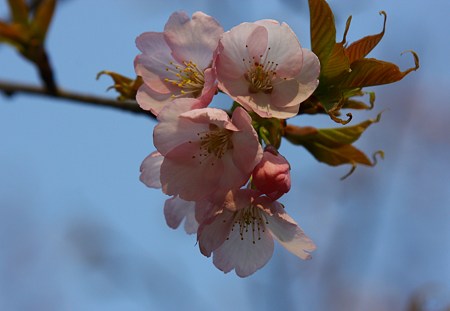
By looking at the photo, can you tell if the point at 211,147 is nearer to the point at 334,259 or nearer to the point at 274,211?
the point at 274,211

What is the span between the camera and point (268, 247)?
1727mm

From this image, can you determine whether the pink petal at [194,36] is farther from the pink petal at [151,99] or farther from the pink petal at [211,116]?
the pink petal at [211,116]

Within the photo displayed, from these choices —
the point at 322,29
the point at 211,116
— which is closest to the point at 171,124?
the point at 211,116

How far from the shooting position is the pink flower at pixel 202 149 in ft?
4.90

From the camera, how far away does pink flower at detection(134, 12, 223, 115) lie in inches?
67.5

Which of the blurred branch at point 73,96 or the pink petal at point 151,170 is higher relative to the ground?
the pink petal at point 151,170

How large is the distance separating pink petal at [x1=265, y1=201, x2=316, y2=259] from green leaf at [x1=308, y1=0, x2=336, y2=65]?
43 centimetres

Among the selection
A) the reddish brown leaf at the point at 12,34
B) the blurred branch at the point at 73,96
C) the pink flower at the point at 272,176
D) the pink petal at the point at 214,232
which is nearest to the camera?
the pink flower at the point at 272,176

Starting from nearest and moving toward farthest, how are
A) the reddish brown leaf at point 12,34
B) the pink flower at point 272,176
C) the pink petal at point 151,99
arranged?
the pink flower at point 272,176
the pink petal at point 151,99
the reddish brown leaf at point 12,34

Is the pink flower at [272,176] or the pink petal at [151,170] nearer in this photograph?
the pink flower at [272,176]

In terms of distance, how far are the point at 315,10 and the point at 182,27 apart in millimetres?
389

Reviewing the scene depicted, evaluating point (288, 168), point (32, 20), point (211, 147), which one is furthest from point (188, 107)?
point (32, 20)

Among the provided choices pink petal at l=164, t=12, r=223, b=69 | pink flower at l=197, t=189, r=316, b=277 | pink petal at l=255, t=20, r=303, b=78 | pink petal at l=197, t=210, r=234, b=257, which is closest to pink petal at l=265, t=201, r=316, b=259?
pink flower at l=197, t=189, r=316, b=277

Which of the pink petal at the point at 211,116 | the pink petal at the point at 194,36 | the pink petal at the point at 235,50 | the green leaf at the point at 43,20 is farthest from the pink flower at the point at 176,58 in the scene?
the green leaf at the point at 43,20
